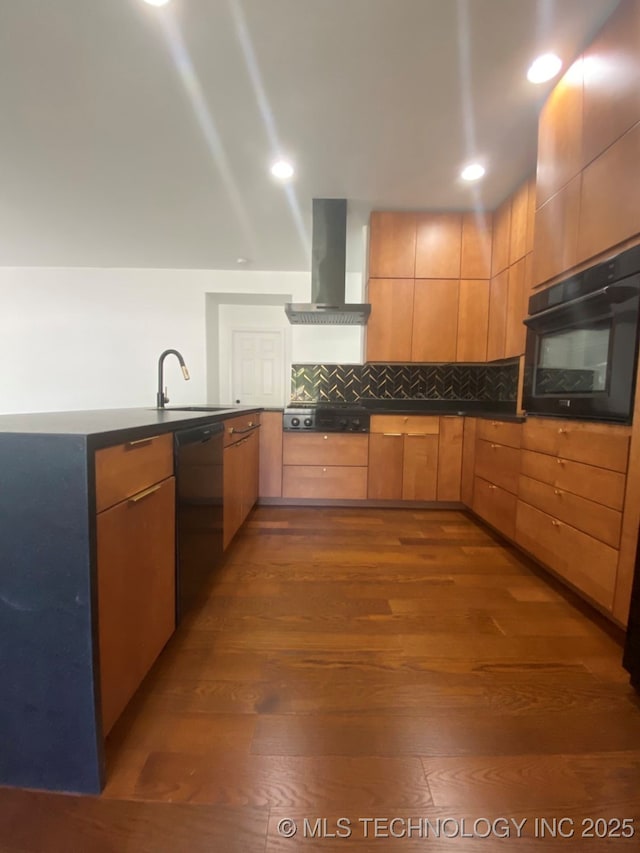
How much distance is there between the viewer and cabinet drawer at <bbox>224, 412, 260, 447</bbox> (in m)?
1.90

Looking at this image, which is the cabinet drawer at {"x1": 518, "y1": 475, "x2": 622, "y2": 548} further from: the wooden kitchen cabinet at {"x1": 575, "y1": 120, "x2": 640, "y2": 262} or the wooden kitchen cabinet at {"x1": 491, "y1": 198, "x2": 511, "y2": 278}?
the wooden kitchen cabinet at {"x1": 491, "y1": 198, "x2": 511, "y2": 278}

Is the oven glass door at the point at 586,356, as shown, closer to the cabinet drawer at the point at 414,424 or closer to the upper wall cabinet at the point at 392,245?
the cabinet drawer at the point at 414,424

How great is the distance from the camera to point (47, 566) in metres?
0.75

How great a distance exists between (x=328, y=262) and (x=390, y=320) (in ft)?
2.40

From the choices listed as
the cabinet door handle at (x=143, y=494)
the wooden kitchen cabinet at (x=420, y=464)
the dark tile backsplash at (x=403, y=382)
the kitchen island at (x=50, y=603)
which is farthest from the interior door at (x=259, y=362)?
the kitchen island at (x=50, y=603)

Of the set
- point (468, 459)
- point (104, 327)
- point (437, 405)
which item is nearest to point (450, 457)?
point (468, 459)

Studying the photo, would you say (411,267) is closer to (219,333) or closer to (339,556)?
(339,556)

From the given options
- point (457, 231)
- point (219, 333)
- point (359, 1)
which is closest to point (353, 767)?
point (359, 1)

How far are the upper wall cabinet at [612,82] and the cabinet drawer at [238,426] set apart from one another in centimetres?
214

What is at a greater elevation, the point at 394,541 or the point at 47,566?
the point at 47,566

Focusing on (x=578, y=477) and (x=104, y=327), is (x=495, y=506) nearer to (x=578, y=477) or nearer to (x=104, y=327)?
(x=578, y=477)

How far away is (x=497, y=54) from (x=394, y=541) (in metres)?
2.61

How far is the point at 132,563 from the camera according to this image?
0.93m

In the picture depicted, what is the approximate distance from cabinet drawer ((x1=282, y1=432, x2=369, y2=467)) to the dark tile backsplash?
3.17 ft
